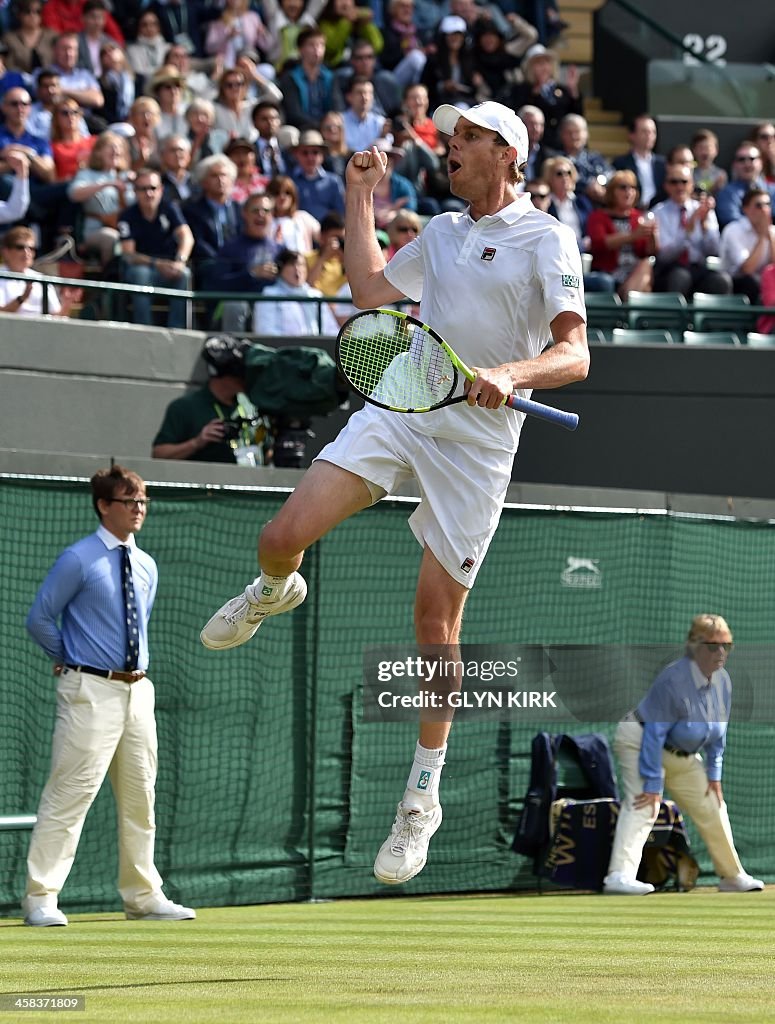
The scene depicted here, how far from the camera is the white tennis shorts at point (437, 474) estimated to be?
6520 mm

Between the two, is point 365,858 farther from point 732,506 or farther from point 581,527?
point 732,506

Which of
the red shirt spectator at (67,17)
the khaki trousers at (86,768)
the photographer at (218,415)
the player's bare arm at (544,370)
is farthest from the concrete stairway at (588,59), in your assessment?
the player's bare arm at (544,370)

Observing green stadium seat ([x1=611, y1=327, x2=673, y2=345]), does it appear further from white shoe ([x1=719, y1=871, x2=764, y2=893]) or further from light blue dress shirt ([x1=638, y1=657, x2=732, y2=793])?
white shoe ([x1=719, y1=871, x2=764, y2=893])

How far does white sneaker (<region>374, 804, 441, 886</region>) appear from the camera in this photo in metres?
6.71

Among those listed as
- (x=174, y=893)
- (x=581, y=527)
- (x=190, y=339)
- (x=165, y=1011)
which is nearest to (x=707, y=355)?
(x=581, y=527)

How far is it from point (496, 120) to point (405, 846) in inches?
104

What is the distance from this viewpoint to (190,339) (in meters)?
13.6

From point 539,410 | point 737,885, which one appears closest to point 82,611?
point 539,410

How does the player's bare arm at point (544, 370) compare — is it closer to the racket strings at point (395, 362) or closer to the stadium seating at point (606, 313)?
the racket strings at point (395, 362)

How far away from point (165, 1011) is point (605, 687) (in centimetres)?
682

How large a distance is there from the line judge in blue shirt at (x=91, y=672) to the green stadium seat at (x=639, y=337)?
5.98m

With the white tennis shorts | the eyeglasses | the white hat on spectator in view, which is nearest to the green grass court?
the white tennis shorts

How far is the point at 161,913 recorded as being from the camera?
991cm

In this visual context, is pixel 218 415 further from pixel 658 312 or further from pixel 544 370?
pixel 544 370
